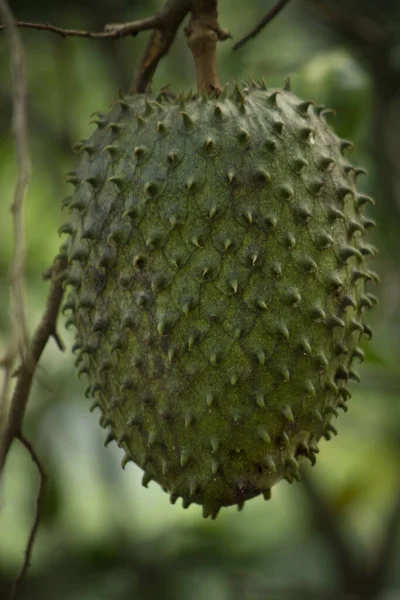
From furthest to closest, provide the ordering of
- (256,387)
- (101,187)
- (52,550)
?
(52,550) < (101,187) < (256,387)

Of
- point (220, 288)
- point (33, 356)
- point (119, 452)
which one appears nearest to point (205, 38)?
point (220, 288)

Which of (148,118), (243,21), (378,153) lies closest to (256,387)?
(148,118)

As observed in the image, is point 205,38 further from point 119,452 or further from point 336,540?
point 119,452

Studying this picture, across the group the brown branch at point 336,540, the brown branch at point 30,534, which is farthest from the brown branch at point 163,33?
the brown branch at point 336,540

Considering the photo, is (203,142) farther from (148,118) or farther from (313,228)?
(313,228)

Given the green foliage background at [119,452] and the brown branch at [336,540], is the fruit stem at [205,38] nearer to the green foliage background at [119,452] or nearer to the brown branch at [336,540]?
the green foliage background at [119,452]

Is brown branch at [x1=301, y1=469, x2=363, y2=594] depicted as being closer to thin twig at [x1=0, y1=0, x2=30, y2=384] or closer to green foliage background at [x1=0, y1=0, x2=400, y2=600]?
green foliage background at [x1=0, y1=0, x2=400, y2=600]
